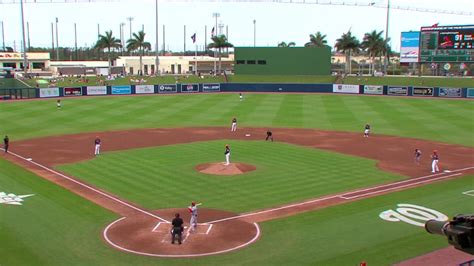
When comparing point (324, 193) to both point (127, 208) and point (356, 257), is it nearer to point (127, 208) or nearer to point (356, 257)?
point (356, 257)

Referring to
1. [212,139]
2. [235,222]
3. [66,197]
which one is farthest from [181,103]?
[235,222]

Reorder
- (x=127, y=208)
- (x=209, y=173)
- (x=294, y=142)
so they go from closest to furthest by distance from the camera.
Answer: (x=127, y=208) → (x=209, y=173) → (x=294, y=142)

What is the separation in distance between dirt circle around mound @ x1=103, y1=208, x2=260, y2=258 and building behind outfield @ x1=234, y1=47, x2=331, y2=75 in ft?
268

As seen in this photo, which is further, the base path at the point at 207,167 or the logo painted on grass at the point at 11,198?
the logo painted on grass at the point at 11,198

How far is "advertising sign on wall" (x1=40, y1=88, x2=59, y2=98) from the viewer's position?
76213 mm

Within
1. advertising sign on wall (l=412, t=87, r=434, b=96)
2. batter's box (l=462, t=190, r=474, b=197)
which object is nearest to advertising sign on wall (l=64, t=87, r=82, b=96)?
advertising sign on wall (l=412, t=87, r=434, b=96)

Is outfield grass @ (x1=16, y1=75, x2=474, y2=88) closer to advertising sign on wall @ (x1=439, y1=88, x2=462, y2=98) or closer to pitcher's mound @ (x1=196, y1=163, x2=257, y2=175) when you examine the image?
advertising sign on wall @ (x1=439, y1=88, x2=462, y2=98)

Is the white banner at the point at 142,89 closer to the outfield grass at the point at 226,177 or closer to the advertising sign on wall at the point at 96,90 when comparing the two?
the advertising sign on wall at the point at 96,90

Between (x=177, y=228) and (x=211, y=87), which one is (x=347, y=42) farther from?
(x=177, y=228)

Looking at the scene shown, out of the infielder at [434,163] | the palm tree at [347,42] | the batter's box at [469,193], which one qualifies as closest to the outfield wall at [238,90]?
the palm tree at [347,42]

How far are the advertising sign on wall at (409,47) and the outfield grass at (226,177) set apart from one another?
5417 centimetres

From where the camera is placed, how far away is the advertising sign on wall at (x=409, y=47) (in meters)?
81.9

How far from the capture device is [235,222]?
20.2 m

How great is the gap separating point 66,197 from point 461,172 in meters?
23.4
